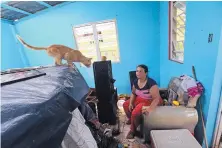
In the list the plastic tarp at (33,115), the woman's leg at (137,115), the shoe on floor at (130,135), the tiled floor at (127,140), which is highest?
the plastic tarp at (33,115)

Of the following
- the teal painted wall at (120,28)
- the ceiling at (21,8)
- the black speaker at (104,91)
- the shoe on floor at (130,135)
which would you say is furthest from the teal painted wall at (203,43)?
the ceiling at (21,8)

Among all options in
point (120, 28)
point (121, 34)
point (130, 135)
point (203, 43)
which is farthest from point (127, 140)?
point (120, 28)

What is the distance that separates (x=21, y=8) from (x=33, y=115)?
3.71 m

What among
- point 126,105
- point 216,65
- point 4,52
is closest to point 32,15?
point 4,52

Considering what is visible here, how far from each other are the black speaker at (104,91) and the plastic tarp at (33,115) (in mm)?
1279

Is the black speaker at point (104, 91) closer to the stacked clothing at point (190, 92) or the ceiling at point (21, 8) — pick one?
the stacked clothing at point (190, 92)

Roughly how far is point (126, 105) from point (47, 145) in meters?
1.80

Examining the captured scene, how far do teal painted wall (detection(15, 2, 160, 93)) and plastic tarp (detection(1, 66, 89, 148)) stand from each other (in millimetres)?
2942

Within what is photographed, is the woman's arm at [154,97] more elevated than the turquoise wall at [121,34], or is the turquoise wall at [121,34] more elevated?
the turquoise wall at [121,34]

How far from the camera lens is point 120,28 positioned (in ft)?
11.0

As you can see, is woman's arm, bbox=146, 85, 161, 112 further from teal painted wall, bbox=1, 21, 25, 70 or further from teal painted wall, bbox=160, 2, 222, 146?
teal painted wall, bbox=1, 21, 25, 70

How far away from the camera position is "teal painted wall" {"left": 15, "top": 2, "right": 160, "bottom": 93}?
3164mm

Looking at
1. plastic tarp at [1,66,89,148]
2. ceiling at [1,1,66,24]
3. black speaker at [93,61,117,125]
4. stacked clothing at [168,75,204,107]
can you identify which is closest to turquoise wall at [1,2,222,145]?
ceiling at [1,1,66,24]

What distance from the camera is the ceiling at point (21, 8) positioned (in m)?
2.83
